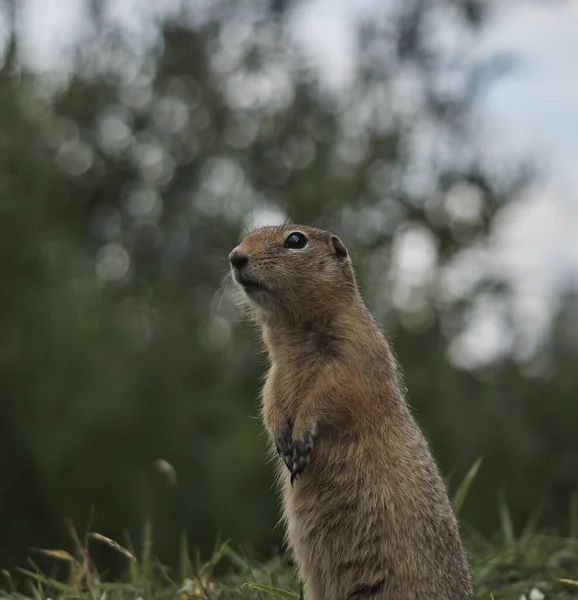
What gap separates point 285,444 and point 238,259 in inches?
36.5

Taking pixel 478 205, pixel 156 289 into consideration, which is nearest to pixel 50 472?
pixel 156 289

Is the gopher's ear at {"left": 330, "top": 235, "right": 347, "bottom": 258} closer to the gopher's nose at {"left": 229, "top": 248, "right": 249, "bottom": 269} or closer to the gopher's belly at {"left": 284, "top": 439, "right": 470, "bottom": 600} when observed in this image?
the gopher's nose at {"left": 229, "top": 248, "right": 249, "bottom": 269}

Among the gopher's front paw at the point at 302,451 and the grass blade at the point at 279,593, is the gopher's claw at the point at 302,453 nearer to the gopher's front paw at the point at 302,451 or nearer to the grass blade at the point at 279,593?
the gopher's front paw at the point at 302,451

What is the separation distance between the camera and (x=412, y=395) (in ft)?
65.9

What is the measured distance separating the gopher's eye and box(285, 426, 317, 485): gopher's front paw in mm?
1046

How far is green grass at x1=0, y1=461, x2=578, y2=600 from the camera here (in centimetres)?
502

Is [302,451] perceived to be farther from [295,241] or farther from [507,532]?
[507,532]

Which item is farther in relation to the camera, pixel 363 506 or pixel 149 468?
pixel 149 468

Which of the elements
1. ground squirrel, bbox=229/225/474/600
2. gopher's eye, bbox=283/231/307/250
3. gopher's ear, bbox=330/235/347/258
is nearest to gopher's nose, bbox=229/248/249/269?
ground squirrel, bbox=229/225/474/600

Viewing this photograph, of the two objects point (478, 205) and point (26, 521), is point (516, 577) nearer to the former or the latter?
point (26, 521)

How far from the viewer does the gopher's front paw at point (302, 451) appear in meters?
4.43

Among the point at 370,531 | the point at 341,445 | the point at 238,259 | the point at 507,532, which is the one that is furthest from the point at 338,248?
the point at 507,532

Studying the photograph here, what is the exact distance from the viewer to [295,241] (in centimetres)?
507

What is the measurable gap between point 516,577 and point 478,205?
613 inches
